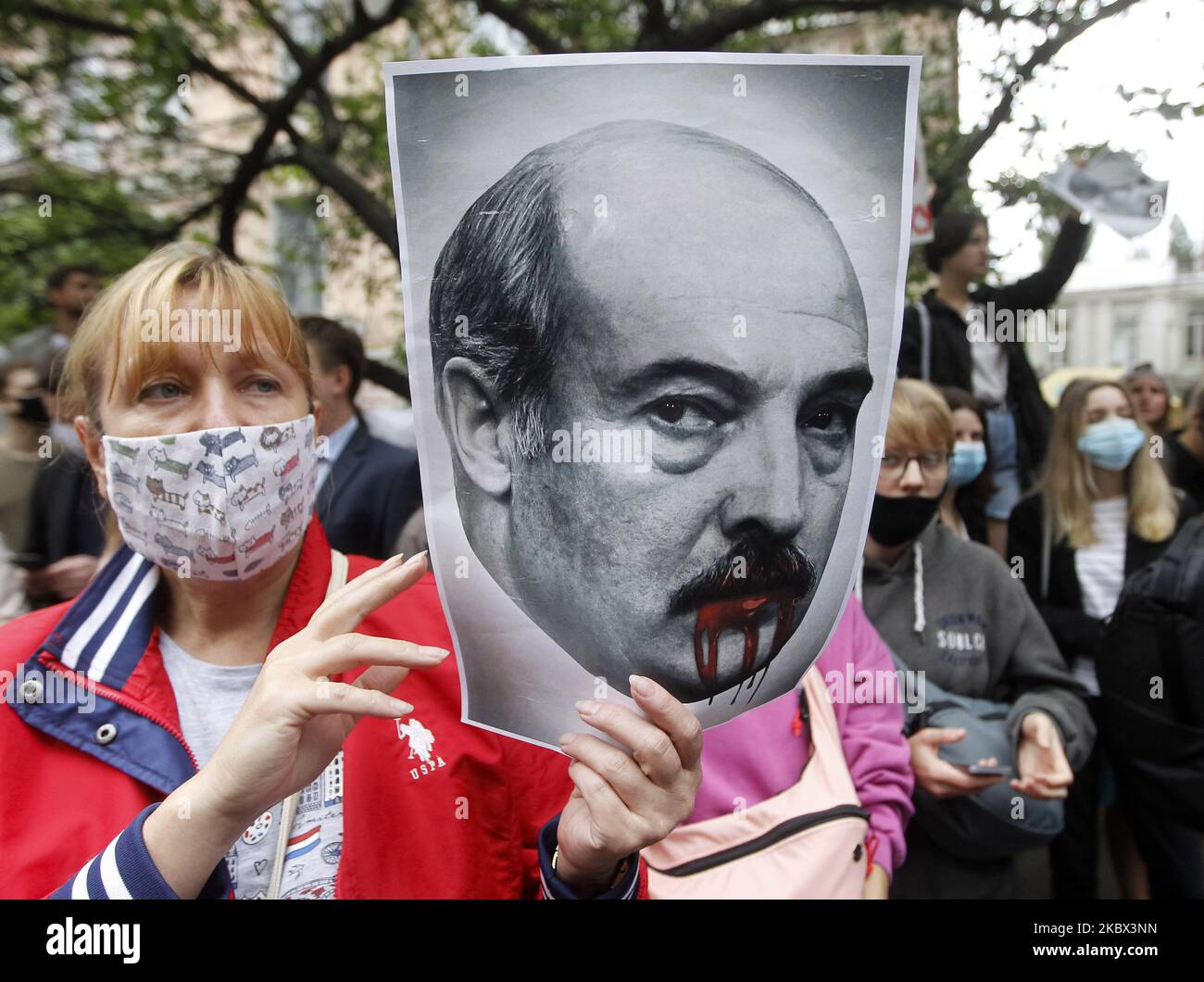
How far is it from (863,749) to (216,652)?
121 centimetres

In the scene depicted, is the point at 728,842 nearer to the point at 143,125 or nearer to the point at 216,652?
the point at 216,652

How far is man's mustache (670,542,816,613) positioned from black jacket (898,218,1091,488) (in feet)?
5.25

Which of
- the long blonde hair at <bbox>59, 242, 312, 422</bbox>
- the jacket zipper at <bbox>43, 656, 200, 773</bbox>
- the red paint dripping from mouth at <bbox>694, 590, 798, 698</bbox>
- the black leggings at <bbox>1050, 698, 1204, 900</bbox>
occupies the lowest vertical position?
the black leggings at <bbox>1050, 698, 1204, 900</bbox>

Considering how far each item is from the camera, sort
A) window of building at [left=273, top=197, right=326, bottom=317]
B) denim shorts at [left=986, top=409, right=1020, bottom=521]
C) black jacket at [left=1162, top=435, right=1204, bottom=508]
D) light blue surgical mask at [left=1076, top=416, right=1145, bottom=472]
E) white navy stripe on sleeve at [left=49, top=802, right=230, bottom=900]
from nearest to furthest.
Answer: white navy stripe on sleeve at [left=49, top=802, right=230, bottom=900]
light blue surgical mask at [left=1076, top=416, right=1145, bottom=472]
denim shorts at [left=986, top=409, right=1020, bottom=521]
black jacket at [left=1162, top=435, right=1204, bottom=508]
window of building at [left=273, top=197, right=326, bottom=317]

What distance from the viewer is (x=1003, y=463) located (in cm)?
321

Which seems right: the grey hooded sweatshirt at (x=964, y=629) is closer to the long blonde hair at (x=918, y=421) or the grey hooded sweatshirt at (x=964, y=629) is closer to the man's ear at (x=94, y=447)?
the long blonde hair at (x=918, y=421)

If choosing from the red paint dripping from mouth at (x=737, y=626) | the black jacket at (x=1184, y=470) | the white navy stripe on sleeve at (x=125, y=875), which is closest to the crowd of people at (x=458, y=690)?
the white navy stripe on sleeve at (x=125, y=875)

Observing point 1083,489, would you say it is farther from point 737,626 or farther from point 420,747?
point 420,747

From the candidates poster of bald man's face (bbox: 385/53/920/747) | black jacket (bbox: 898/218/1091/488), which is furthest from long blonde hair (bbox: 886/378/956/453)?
poster of bald man's face (bbox: 385/53/920/747)

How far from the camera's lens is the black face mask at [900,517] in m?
2.25

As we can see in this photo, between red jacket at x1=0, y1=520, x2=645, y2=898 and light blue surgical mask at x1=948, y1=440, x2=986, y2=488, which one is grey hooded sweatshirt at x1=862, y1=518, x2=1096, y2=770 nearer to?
light blue surgical mask at x1=948, y1=440, x2=986, y2=488

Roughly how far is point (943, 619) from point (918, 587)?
0.29ft

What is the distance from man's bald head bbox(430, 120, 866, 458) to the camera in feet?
3.91

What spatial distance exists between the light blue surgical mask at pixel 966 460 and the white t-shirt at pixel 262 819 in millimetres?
1948
